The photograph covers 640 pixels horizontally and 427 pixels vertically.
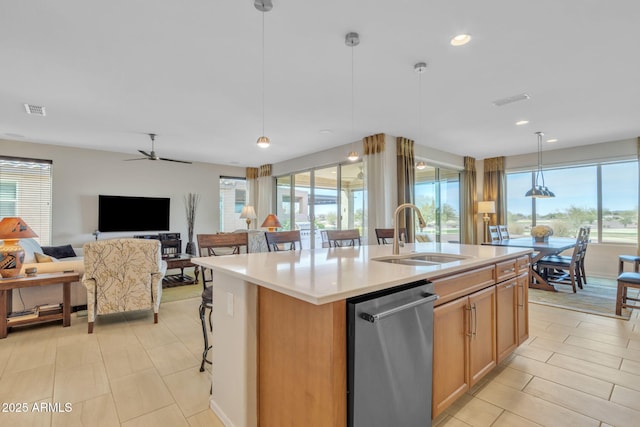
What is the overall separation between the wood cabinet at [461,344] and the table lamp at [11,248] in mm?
4058

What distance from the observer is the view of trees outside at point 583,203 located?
579cm

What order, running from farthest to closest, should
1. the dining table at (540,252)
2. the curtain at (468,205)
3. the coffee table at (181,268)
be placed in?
the curtain at (468,205), the coffee table at (181,268), the dining table at (540,252)

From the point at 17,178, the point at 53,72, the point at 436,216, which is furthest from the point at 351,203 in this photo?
the point at 17,178

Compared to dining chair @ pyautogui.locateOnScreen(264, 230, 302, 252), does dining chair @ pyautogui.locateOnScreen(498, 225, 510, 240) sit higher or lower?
lower

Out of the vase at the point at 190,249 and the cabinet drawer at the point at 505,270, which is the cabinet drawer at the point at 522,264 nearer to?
the cabinet drawer at the point at 505,270

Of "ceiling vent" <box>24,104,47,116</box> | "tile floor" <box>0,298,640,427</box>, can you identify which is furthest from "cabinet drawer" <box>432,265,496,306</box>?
"ceiling vent" <box>24,104,47,116</box>

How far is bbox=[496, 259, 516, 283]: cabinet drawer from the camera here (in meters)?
2.19

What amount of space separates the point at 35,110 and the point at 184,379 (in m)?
4.31

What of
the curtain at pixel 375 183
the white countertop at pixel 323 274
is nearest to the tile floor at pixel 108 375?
the white countertop at pixel 323 274

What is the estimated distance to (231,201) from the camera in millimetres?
8836

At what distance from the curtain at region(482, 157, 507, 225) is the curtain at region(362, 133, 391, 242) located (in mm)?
3481

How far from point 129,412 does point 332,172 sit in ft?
18.1

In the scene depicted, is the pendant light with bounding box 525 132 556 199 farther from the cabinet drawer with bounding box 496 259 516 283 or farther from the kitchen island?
the kitchen island

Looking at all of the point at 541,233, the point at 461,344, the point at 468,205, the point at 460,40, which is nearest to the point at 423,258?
the point at 461,344
